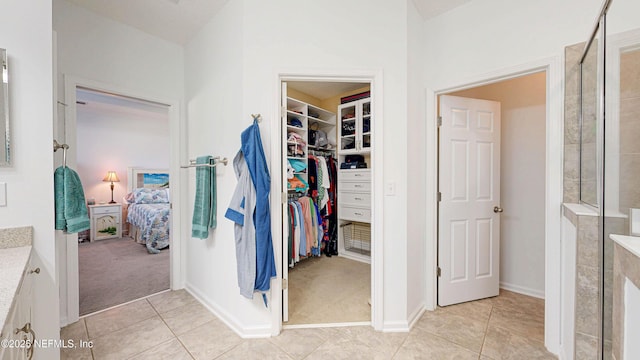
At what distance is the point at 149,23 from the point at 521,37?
325 cm

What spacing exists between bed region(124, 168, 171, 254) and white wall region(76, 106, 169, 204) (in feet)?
0.69

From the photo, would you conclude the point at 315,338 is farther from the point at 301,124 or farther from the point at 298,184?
the point at 301,124

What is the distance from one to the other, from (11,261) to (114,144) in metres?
5.37

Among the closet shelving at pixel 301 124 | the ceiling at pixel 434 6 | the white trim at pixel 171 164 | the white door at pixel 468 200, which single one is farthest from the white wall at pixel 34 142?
the white door at pixel 468 200

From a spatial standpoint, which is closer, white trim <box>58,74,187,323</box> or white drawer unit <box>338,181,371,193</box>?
white trim <box>58,74,187,323</box>

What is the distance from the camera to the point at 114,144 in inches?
210

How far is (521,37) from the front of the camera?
1.85 m

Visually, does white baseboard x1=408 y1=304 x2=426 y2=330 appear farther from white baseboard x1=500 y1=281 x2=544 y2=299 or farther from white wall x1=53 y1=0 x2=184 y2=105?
white wall x1=53 y1=0 x2=184 y2=105

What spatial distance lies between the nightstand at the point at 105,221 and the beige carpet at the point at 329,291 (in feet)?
13.9

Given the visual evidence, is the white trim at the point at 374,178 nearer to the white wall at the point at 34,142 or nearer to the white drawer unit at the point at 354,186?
the white wall at the point at 34,142

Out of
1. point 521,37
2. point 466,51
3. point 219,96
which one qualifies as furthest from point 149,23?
point 521,37

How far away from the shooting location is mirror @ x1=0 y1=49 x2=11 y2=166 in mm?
1243

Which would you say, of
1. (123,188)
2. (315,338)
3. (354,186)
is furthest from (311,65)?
(123,188)

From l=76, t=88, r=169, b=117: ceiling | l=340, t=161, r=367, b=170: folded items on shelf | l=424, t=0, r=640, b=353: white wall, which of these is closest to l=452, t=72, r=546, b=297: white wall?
l=424, t=0, r=640, b=353: white wall
